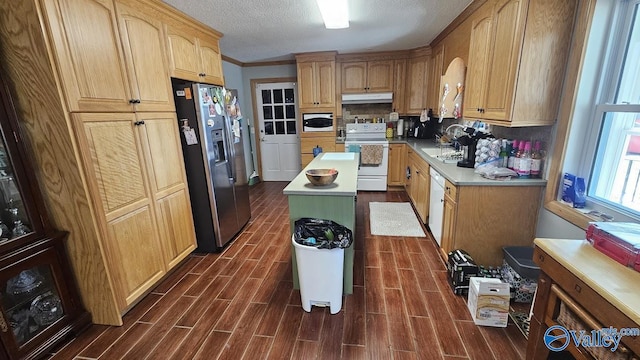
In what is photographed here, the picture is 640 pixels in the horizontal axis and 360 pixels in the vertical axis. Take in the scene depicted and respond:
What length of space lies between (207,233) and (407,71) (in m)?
4.00

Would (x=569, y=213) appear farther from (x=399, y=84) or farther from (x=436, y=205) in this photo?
(x=399, y=84)

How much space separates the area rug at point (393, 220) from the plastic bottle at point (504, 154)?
3.73 ft

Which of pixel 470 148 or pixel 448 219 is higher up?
pixel 470 148

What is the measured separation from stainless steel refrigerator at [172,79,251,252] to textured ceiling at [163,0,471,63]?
720 mm

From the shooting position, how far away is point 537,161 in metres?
2.01

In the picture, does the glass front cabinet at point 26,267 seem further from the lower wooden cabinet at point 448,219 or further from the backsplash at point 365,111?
the backsplash at point 365,111

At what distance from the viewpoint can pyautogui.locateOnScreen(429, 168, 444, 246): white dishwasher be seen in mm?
2501

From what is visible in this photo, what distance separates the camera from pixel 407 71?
14.6ft

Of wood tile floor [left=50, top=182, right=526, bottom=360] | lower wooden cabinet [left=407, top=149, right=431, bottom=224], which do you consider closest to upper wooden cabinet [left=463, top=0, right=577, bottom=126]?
lower wooden cabinet [left=407, top=149, right=431, bottom=224]

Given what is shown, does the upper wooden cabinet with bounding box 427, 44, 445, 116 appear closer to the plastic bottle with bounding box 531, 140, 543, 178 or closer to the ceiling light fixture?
the ceiling light fixture

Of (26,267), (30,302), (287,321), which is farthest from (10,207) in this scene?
(287,321)

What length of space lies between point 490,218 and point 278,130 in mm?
4102

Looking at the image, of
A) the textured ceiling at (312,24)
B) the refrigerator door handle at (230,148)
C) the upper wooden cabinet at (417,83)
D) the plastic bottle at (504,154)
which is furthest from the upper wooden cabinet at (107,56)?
the upper wooden cabinet at (417,83)

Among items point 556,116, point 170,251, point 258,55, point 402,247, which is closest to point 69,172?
point 170,251
